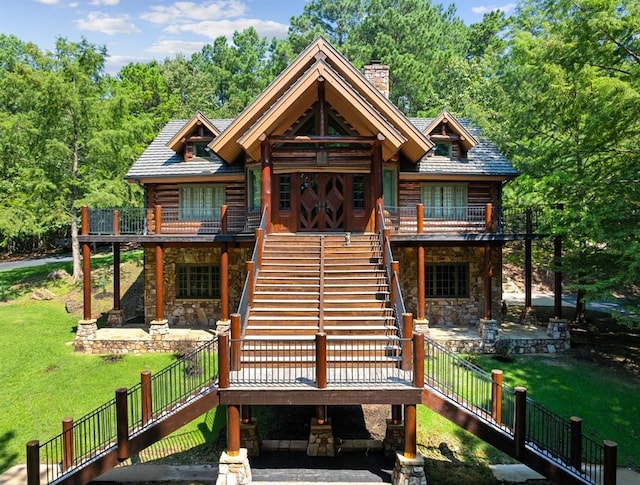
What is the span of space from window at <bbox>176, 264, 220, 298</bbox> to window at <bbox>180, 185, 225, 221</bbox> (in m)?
2.21

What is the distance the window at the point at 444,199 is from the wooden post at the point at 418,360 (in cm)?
1148

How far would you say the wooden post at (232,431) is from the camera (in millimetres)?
8938

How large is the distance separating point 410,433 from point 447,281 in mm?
11308

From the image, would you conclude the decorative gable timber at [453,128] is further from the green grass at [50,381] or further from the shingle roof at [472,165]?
the green grass at [50,381]

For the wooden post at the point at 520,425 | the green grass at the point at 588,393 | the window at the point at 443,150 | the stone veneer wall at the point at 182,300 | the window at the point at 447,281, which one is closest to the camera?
the wooden post at the point at 520,425

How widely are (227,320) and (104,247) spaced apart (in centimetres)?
2647

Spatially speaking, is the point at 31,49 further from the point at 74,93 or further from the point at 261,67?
the point at 261,67

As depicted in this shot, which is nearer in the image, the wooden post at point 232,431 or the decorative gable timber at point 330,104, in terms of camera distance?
the wooden post at point 232,431

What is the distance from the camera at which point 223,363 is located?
346 inches

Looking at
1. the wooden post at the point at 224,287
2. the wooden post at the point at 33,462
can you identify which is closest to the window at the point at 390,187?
the wooden post at the point at 224,287

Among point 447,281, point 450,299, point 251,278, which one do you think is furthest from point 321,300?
point 447,281

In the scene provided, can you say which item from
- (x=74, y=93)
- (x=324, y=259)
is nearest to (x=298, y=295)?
(x=324, y=259)

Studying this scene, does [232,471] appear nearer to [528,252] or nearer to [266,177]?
[266,177]

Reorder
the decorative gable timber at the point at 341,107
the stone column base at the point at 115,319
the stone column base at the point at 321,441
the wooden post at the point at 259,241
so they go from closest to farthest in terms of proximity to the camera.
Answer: the stone column base at the point at 321,441, the wooden post at the point at 259,241, the decorative gable timber at the point at 341,107, the stone column base at the point at 115,319
